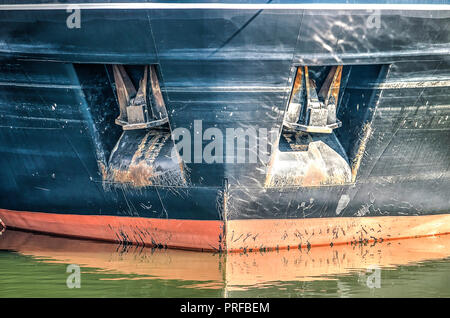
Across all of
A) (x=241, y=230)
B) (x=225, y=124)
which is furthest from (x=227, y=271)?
(x=225, y=124)

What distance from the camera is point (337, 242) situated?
8398 millimetres

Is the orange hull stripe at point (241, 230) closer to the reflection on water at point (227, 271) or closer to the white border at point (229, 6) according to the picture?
the reflection on water at point (227, 271)

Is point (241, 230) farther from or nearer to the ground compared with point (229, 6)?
nearer to the ground

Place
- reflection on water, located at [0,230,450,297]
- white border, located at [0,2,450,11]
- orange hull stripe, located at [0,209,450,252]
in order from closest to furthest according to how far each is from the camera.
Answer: white border, located at [0,2,450,11] < reflection on water, located at [0,230,450,297] < orange hull stripe, located at [0,209,450,252]

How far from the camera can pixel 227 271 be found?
7.45 meters

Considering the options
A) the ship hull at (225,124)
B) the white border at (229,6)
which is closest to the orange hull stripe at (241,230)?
the ship hull at (225,124)

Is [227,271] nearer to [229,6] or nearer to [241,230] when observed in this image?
[241,230]

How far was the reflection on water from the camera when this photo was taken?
6953 mm

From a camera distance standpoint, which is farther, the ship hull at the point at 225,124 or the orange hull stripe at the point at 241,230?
the orange hull stripe at the point at 241,230

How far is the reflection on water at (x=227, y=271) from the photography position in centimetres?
695

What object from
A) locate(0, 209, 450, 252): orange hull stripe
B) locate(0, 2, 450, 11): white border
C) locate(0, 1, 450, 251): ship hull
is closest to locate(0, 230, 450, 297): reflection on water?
locate(0, 209, 450, 252): orange hull stripe

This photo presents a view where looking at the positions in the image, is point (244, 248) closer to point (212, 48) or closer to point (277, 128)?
point (277, 128)

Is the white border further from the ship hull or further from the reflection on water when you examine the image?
the reflection on water
